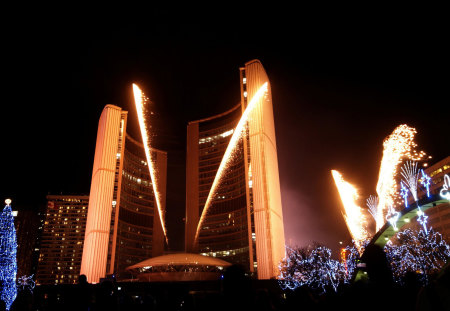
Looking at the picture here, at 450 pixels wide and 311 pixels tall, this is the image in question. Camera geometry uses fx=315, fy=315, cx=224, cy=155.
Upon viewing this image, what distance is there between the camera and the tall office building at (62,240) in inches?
6048

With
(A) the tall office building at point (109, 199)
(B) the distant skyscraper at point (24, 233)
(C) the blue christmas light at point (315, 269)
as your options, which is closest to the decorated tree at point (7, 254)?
(A) the tall office building at point (109, 199)

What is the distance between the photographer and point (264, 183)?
44.8 meters

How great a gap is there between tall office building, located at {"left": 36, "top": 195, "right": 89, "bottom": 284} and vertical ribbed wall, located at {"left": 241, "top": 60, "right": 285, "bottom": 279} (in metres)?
136

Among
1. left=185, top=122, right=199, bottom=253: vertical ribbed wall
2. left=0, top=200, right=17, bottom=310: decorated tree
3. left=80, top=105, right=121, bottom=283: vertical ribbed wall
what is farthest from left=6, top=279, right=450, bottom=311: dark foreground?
left=185, top=122, right=199, bottom=253: vertical ribbed wall

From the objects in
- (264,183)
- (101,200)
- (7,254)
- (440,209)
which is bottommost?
(7,254)

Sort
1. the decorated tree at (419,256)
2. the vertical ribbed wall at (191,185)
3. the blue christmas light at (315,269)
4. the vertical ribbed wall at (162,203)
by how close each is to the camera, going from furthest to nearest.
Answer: the vertical ribbed wall at (162,203) < the vertical ribbed wall at (191,185) < the blue christmas light at (315,269) < the decorated tree at (419,256)

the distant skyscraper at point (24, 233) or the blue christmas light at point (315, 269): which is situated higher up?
the distant skyscraper at point (24, 233)

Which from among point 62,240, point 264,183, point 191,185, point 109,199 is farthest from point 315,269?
point 62,240

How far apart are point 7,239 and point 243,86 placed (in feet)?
126

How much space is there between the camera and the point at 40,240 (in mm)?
160750

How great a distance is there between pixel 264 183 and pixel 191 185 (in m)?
57.7

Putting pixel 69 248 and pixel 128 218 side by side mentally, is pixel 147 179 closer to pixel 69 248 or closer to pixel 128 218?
pixel 128 218

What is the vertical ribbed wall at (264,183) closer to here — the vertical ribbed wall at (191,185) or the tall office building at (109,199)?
the tall office building at (109,199)

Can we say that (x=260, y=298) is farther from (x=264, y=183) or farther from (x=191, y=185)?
(x=191, y=185)
